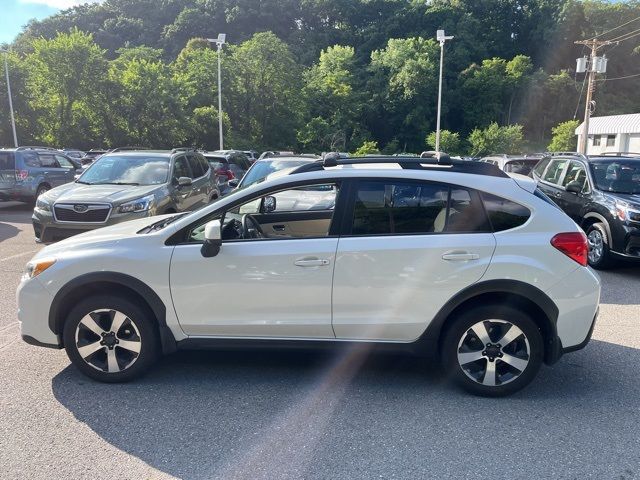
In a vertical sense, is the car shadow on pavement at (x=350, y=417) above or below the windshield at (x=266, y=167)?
below

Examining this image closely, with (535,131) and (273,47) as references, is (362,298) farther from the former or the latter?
(535,131)

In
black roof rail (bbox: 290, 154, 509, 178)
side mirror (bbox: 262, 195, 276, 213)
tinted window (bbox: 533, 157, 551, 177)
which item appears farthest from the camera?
tinted window (bbox: 533, 157, 551, 177)

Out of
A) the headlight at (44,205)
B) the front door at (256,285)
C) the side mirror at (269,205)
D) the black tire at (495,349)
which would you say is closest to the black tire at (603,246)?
the black tire at (495,349)

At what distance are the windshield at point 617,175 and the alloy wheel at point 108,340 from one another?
25.0 ft

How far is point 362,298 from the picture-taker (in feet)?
12.3

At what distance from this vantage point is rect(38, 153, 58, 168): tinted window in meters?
14.7

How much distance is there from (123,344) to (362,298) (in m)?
1.88

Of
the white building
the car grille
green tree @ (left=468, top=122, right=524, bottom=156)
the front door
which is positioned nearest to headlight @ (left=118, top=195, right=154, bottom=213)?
the car grille

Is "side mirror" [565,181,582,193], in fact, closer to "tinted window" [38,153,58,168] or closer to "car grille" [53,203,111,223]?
"car grille" [53,203,111,223]

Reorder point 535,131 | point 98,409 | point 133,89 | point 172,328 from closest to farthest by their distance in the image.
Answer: point 98,409, point 172,328, point 133,89, point 535,131

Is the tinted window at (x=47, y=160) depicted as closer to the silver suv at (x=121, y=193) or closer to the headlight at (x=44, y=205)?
the silver suv at (x=121, y=193)

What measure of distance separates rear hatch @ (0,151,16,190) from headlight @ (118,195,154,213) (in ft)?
25.3

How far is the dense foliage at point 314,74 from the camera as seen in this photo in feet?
133

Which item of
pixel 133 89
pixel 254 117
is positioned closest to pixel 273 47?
pixel 254 117
